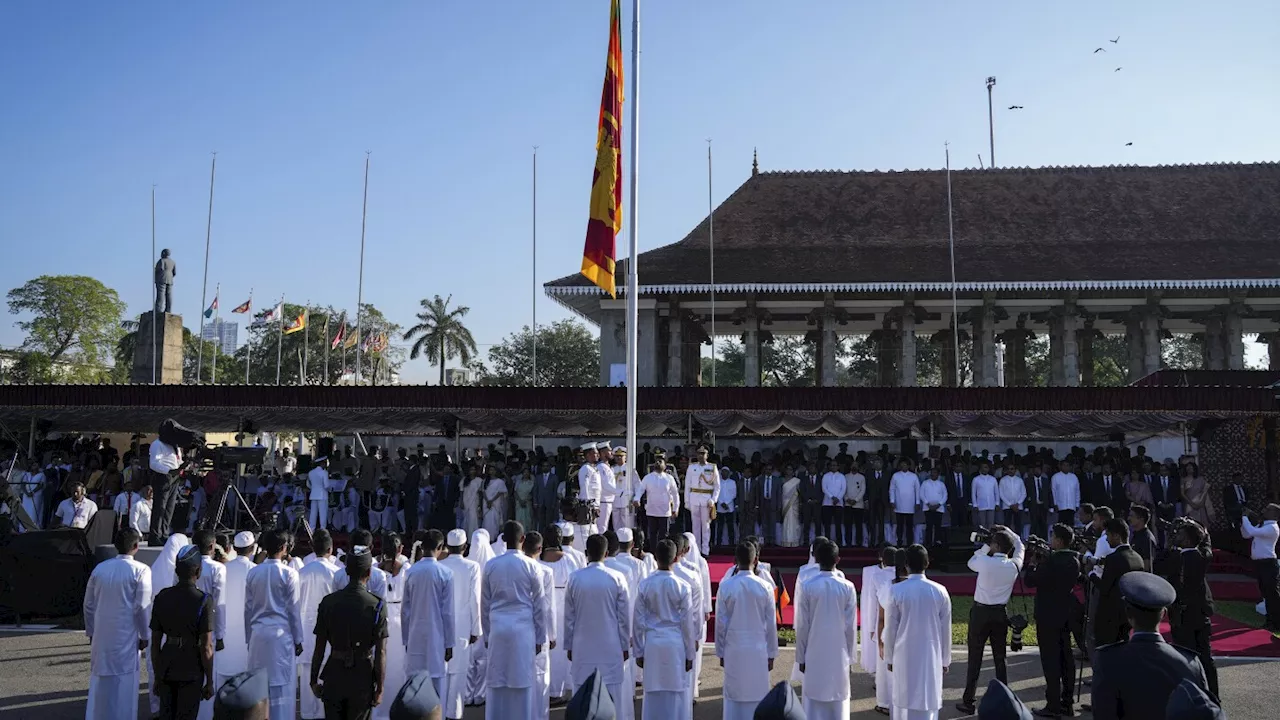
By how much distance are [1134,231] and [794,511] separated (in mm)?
15268

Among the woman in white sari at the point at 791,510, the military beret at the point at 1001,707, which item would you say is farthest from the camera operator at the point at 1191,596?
the woman in white sari at the point at 791,510

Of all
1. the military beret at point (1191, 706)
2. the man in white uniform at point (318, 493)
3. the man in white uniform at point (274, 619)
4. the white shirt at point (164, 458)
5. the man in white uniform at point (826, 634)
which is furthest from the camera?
→ the man in white uniform at point (318, 493)

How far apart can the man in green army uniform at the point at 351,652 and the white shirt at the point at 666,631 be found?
2.16 m

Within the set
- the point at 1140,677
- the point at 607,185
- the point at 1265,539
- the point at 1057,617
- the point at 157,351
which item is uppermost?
the point at 607,185

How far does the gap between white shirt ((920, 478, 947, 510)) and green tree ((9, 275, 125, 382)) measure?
45.2 metres

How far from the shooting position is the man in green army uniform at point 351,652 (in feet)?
21.5

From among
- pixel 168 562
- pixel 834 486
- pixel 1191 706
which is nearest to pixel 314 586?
pixel 168 562

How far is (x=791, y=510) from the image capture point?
56.0 feet

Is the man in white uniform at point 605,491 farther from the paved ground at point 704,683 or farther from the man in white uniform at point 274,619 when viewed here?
the man in white uniform at point 274,619

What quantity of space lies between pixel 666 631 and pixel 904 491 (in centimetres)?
989

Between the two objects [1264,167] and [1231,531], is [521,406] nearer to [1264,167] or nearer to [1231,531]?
[1231,531]

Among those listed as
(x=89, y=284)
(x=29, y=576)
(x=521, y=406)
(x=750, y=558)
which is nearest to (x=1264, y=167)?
(x=521, y=406)

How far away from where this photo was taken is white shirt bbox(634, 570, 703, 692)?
771cm

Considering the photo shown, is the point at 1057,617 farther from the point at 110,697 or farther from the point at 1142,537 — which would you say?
the point at 110,697
